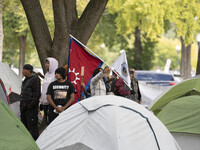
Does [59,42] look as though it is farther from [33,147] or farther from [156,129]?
[33,147]

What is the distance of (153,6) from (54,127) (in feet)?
39.7

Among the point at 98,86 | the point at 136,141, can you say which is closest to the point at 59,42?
the point at 98,86

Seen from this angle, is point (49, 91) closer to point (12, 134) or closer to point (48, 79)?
point (48, 79)

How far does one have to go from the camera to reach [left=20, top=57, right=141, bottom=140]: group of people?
8.62m

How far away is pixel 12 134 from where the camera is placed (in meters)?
5.59

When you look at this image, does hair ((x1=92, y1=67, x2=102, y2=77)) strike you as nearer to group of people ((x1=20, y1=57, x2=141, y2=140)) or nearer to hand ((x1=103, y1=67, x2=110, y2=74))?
group of people ((x1=20, y1=57, x2=141, y2=140))

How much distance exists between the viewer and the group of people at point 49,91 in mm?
8625

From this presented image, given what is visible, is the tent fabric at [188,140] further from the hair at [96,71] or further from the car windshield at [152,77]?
the car windshield at [152,77]

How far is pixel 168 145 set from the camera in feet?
22.0

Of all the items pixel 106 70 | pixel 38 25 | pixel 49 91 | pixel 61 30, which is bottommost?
pixel 49 91

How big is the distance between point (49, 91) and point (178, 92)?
3.43 metres

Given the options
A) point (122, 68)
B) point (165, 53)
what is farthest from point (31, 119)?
point (165, 53)

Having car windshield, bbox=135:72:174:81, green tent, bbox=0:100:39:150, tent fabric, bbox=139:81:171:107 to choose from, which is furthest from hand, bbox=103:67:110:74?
car windshield, bbox=135:72:174:81

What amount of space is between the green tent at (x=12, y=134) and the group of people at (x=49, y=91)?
2.45 metres
